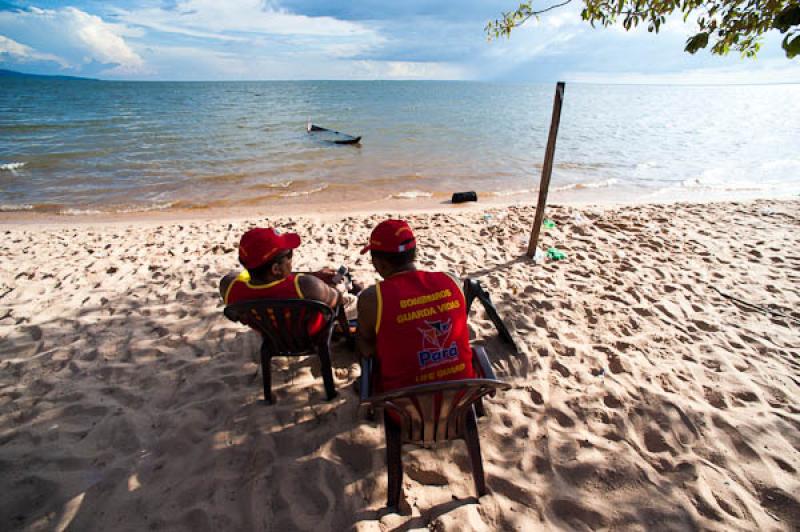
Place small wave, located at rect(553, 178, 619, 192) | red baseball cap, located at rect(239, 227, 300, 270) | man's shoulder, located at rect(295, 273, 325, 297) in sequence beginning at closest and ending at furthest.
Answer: red baseball cap, located at rect(239, 227, 300, 270) → man's shoulder, located at rect(295, 273, 325, 297) → small wave, located at rect(553, 178, 619, 192)

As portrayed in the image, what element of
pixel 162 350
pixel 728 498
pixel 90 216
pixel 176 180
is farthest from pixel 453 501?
pixel 176 180

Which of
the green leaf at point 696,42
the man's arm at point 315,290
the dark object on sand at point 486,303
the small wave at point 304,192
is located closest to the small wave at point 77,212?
the small wave at point 304,192

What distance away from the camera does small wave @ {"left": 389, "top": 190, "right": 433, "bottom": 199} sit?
1082 centimetres

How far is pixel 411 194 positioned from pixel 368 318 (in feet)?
30.4

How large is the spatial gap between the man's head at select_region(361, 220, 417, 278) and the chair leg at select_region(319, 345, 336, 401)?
0.92 metres

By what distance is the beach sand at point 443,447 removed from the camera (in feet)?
7.20

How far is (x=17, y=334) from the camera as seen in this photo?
3721 mm

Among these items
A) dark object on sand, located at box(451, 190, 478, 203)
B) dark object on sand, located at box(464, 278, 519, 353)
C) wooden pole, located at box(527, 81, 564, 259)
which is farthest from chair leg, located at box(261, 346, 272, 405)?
dark object on sand, located at box(451, 190, 478, 203)

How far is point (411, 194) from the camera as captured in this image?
11.1m

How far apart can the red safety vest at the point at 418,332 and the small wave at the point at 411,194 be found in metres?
9.02

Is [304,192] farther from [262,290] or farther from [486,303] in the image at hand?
[262,290]

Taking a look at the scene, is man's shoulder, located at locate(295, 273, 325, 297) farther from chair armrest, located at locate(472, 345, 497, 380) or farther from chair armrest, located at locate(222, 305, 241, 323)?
chair armrest, located at locate(472, 345, 497, 380)

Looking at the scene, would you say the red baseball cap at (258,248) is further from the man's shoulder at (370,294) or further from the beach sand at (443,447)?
the beach sand at (443,447)

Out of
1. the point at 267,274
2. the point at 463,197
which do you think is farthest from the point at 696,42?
the point at 463,197
